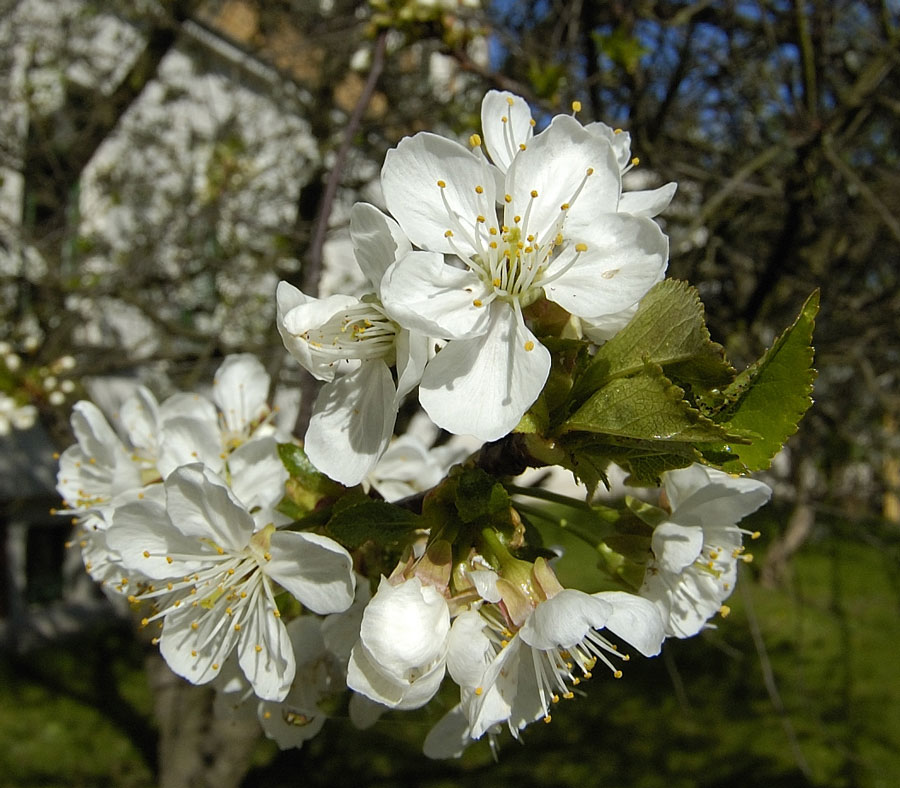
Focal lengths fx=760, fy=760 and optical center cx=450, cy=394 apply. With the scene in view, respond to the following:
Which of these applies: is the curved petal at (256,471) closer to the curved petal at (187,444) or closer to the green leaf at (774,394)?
the curved petal at (187,444)

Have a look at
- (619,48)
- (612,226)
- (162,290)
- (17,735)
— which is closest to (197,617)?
(612,226)

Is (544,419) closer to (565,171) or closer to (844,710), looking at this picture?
(565,171)

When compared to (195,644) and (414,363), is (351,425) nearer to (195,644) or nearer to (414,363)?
(414,363)

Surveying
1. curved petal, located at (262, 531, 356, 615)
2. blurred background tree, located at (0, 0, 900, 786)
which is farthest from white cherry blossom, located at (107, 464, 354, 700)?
blurred background tree, located at (0, 0, 900, 786)

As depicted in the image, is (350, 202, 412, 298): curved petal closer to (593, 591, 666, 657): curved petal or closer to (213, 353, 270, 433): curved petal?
(593, 591, 666, 657): curved petal

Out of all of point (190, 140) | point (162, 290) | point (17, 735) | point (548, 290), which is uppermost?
point (548, 290)

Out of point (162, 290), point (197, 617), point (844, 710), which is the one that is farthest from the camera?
point (844, 710)

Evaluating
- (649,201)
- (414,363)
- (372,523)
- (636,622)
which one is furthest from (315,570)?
(649,201)

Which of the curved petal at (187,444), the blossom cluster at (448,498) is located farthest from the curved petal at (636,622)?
the curved petal at (187,444)
